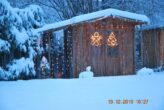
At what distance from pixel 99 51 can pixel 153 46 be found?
7013mm

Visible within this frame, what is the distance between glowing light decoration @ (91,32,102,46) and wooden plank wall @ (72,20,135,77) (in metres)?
0.14

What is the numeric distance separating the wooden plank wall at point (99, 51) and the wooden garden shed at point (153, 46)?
5258 millimetres

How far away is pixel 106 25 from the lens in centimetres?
1582

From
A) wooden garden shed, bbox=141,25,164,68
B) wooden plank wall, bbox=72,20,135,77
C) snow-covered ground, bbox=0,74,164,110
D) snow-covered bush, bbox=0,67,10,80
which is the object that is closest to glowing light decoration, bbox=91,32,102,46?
wooden plank wall, bbox=72,20,135,77

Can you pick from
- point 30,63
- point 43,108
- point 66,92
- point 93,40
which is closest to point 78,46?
point 93,40

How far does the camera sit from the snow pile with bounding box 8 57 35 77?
15.1m

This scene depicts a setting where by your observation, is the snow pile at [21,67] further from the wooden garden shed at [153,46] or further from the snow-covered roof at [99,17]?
the wooden garden shed at [153,46]

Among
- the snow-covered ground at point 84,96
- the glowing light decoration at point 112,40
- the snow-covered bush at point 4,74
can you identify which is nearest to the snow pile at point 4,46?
the snow-covered bush at point 4,74

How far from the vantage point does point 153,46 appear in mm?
21766

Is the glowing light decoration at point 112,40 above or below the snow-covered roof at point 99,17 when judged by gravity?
below

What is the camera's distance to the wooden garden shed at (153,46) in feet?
70.0

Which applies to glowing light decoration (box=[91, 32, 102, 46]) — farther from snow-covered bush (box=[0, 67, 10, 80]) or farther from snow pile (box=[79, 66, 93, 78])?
snow-covered bush (box=[0, 67, 10, 80])

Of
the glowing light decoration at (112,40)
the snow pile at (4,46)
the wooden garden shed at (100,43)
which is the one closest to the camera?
the snow pile at (4,46)

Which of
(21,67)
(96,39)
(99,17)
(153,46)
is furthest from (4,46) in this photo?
(153,46)
